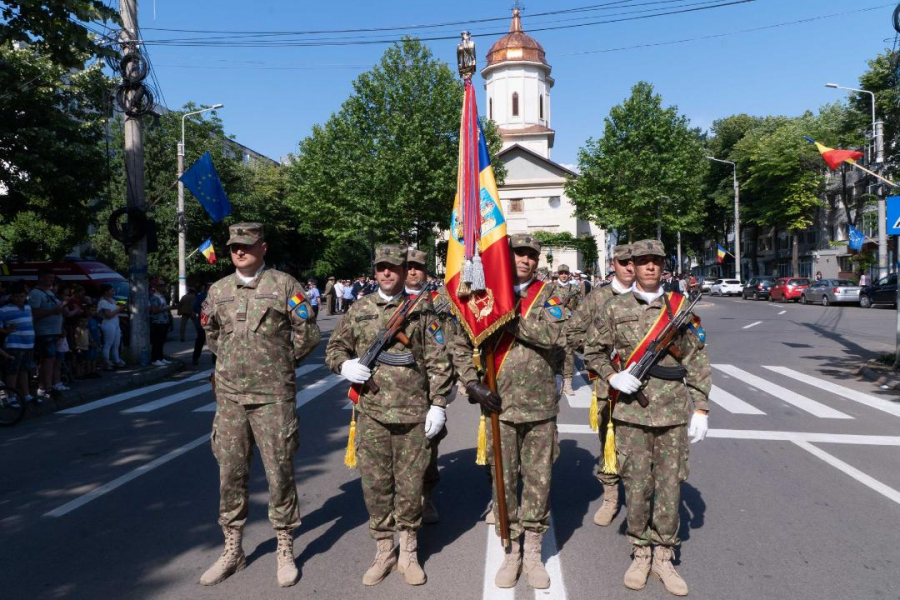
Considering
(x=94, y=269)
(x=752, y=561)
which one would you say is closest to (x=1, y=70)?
(x=94, y=269)

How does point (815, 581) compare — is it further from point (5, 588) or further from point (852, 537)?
point (5, 588)

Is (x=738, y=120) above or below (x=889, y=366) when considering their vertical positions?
above

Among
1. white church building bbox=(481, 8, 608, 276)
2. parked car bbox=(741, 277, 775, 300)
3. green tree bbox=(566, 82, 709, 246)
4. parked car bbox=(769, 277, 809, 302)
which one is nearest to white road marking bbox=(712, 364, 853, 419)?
parked car bbox=(769, 277, 809, 302)

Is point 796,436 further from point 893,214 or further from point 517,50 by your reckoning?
point 517,50

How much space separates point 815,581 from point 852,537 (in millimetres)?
873

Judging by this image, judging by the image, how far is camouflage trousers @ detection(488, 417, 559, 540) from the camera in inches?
155

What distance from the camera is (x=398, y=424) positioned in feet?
Result: 13.2

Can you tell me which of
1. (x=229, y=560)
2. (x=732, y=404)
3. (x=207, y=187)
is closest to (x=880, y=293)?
(x=732, y=404)

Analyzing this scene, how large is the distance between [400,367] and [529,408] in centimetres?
79

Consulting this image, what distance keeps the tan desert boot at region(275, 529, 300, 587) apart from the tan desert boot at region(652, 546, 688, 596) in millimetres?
2088

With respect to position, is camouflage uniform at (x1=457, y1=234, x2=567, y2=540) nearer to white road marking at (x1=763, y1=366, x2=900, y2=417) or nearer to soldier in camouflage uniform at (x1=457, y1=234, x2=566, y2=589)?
soldier in camouflage uniform at (x1=457, y1=234, x2=566, y2=589)

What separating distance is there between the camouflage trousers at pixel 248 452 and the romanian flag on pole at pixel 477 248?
4.16ft

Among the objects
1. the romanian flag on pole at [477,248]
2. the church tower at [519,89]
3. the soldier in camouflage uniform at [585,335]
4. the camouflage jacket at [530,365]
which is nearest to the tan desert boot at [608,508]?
the soldier in camouflage uniform at [585,335]

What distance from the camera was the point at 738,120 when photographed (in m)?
61.9
